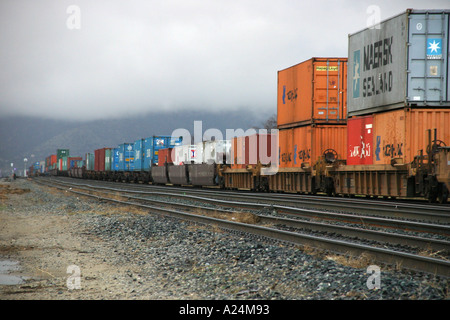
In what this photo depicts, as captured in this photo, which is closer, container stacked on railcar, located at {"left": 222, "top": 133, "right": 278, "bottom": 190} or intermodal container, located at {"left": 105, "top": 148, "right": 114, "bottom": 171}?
container stacked on railcar, located at {"left": 222, "top": 133, "right": 278, "bottom": 190}

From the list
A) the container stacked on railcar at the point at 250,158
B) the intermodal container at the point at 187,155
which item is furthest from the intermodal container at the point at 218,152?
the intermodal container at the point at 187,155

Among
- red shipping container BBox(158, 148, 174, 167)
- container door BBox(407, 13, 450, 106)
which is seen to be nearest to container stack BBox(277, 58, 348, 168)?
container door BBox(407, 13, 450, 106)

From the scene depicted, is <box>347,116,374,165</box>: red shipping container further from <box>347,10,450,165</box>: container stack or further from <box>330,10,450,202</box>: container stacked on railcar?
A: <box>347,10,450,165</box>: container stack

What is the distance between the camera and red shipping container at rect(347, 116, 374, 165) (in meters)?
17.4

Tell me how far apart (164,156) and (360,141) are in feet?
79.0

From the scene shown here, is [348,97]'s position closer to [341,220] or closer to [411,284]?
[341,220]

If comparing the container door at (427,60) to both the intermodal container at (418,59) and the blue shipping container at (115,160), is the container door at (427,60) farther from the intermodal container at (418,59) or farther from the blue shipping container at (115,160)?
the blue shipping container at (115,160)

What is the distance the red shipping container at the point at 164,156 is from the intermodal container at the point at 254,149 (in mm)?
11497

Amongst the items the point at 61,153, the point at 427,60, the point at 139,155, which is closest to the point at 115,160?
the point at 139,155

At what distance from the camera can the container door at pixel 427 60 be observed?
50.7ft

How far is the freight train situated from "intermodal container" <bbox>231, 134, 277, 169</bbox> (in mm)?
55

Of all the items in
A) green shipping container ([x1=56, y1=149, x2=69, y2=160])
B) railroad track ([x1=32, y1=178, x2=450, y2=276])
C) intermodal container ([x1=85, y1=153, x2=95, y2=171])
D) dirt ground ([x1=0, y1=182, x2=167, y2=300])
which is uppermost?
green shipping container ([x1=56, y1=149, x2=69, y2=160])
